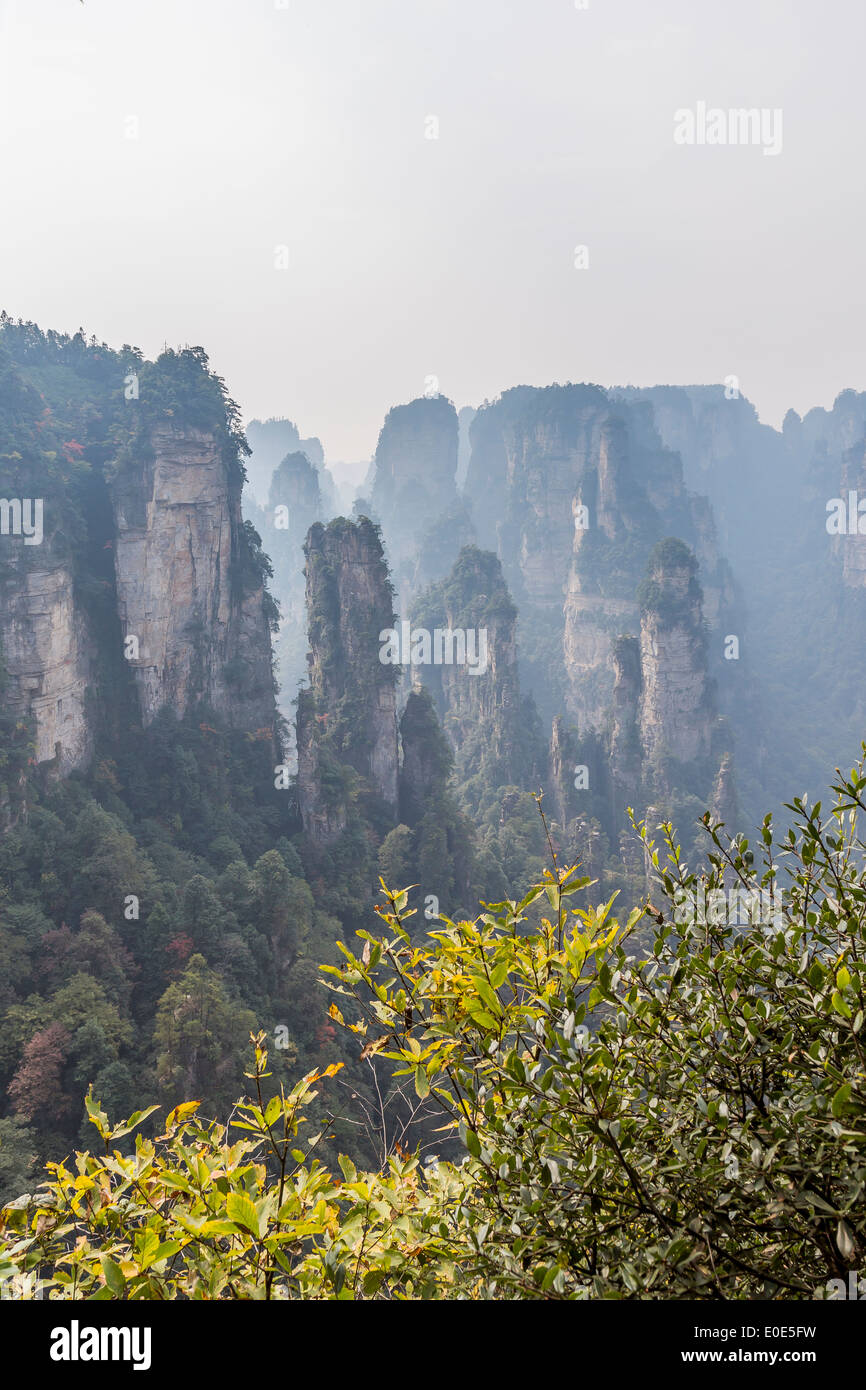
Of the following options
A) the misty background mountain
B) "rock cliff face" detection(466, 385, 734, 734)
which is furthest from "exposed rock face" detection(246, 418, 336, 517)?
the misty background mountain

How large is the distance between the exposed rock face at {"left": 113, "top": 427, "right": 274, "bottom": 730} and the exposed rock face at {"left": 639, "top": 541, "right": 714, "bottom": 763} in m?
24.7

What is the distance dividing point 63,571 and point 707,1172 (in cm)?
2329

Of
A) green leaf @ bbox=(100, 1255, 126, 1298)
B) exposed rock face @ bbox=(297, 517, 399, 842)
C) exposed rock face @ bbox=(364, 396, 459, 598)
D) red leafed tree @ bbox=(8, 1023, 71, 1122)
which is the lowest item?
red leafed tree @ bbox=(8, 1023, 71, 1122)

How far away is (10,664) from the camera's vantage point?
65.0ft

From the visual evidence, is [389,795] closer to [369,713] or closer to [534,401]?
[369,713]

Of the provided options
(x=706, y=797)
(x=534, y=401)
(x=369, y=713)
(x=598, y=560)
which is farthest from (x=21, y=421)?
(x=534, y=401)

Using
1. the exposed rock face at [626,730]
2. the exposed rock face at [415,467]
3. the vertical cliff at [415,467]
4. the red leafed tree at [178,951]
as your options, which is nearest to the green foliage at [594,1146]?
the red leafed tree at [178,951]

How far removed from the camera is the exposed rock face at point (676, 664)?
44.1m

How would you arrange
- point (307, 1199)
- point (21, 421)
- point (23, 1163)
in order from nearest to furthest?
point (307, 1199) < point (23, 1163) < point (21, 421)

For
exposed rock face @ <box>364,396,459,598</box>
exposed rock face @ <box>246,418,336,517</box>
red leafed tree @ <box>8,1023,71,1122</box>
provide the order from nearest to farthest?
red leafed tree @ <box>8,1023,71,1122</box> → exposed rock face @ <box>364,396,459,598</box> → exposed rock face @ <box>246,418,336,517</box>

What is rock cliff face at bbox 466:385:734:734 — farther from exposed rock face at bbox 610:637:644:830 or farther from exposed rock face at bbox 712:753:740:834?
exposed rock face at bbox 712:753:740:834

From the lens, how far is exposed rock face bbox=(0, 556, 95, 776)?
19.9m

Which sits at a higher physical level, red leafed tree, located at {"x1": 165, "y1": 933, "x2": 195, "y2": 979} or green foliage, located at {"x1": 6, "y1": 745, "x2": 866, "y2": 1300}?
green foliage, located at {"x1": 6, "y1": 745, "x2": 866, "y2": 1300}

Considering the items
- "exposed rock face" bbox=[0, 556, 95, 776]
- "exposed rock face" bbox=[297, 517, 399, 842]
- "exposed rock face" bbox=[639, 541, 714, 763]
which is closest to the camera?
"exposed rock face" bbox=[0, 556, 95, 776]
